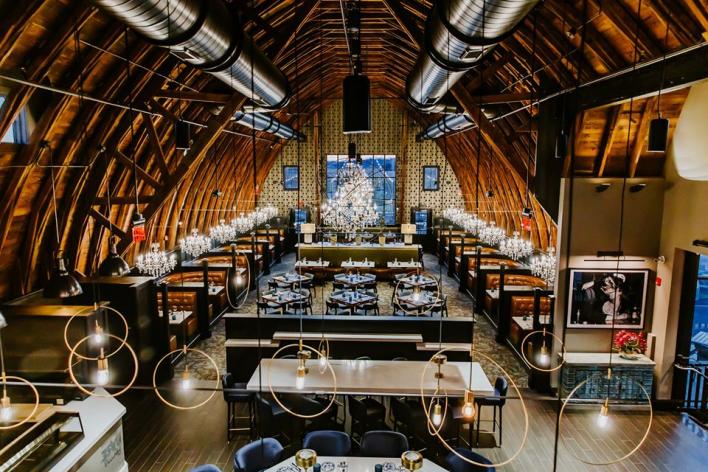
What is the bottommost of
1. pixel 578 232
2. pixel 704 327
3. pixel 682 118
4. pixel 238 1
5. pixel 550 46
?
pixel 704 327

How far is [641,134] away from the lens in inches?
299

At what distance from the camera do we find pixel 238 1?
7164mm

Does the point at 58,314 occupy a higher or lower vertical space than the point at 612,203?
lower

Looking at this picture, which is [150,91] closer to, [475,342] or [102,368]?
[102,368]

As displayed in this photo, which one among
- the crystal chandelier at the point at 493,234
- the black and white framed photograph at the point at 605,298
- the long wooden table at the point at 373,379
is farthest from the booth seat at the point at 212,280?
the black and white framed photograph at the point at 605,298

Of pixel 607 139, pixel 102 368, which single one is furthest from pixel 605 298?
pixel 102 368

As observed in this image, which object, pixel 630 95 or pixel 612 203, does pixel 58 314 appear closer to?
Result: pixel 630 95

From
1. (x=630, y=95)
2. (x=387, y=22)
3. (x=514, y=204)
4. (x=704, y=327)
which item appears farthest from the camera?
(x=514, y=204)

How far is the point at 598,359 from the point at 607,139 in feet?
12.6

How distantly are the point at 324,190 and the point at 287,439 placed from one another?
16604 millimetres

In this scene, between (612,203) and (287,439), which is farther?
(612,203)

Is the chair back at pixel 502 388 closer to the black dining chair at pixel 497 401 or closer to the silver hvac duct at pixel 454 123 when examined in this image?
the black dining chair at pixel 497 401

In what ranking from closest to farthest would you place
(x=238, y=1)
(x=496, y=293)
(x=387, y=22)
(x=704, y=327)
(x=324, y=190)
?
(x=238, y=1) → (x=387, y=22) → (x=496, y=293) → (x=704, y=327) → (x=324, y=190)

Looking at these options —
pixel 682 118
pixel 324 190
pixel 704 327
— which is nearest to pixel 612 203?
pixel 682 118
